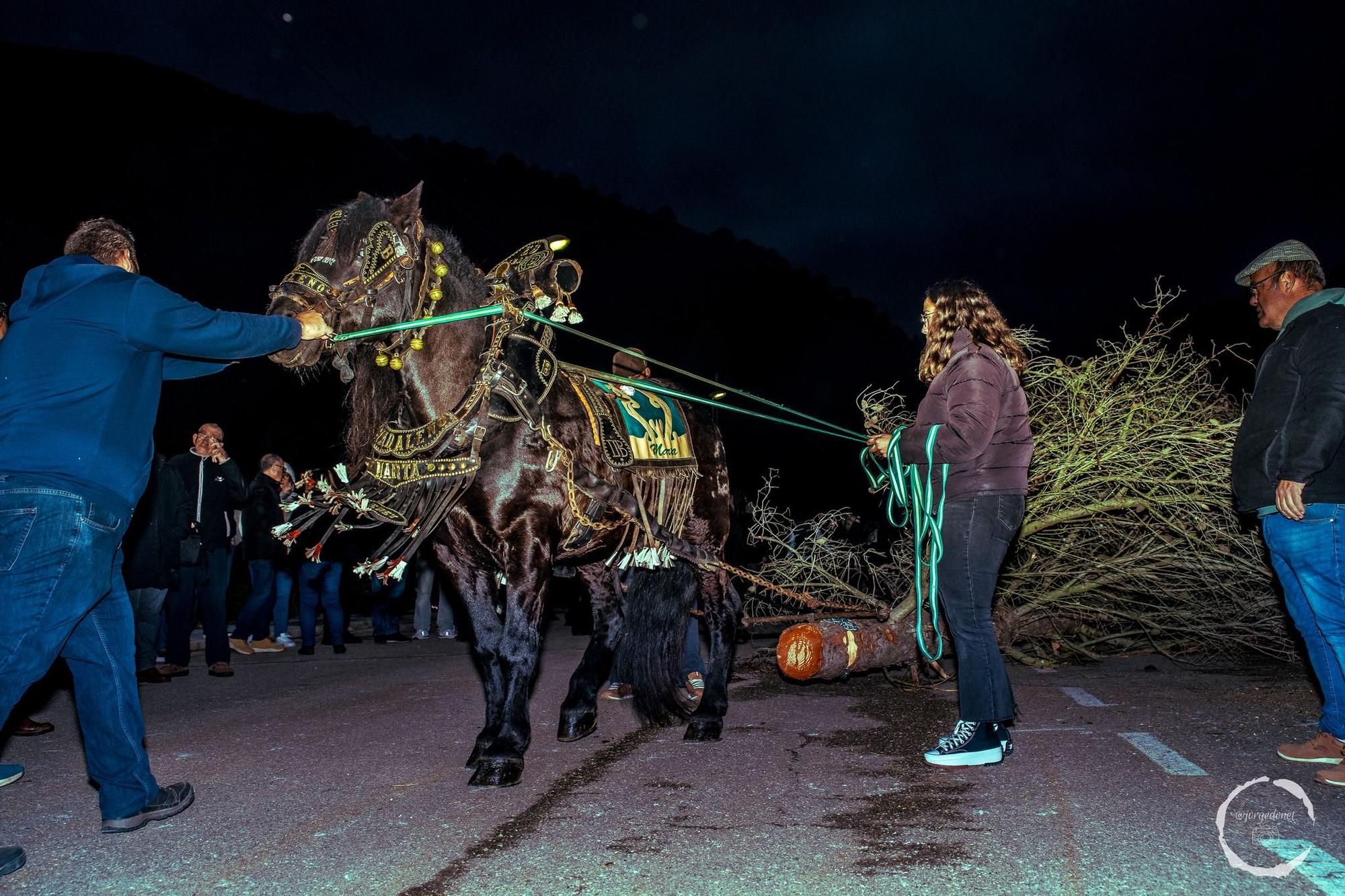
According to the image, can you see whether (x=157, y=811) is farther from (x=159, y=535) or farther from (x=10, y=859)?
(x=159, y=535)

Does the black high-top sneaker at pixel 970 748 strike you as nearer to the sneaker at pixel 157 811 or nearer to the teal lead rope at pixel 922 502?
the teal lead rope at pixel 922 502

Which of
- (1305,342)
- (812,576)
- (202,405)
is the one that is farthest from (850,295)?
(1305,342)

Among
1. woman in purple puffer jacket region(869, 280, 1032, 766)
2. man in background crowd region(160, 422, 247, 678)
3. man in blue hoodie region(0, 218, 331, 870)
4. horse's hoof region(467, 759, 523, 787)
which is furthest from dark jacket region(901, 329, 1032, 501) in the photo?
man in background crowd region(160, 422, 247, 678)

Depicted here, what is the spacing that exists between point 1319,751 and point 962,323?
2.33 metres

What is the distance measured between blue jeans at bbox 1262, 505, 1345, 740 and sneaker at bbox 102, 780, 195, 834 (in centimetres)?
448

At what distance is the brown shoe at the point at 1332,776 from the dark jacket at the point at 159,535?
6.93 metres

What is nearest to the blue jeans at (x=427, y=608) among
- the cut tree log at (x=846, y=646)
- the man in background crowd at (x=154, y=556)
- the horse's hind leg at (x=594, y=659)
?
the man in background crowd at (x=154, y=556)

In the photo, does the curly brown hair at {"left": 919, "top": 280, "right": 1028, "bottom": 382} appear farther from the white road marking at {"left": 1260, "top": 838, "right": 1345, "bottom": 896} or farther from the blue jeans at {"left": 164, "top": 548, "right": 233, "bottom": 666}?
the blue jeans at {"left": 164, "top": 548, "right": 233, "bottom": 666}

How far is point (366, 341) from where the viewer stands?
4.31 meters

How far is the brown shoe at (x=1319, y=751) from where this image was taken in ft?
13.3

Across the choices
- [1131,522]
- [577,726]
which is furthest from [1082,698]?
[577,726]

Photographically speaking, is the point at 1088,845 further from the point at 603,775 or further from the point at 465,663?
the point at 465,663

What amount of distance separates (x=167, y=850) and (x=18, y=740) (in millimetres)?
2806

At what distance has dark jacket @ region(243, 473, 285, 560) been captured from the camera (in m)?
9.33
